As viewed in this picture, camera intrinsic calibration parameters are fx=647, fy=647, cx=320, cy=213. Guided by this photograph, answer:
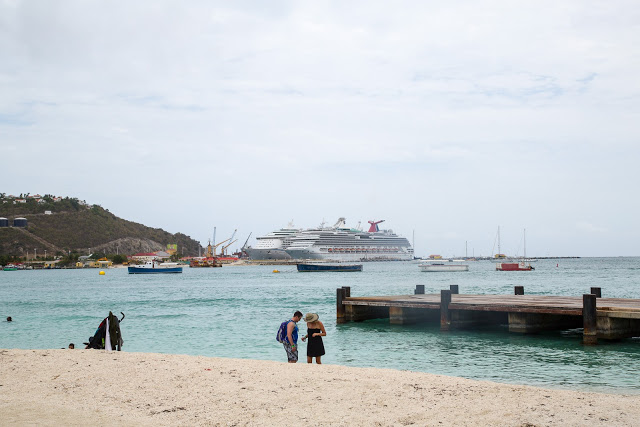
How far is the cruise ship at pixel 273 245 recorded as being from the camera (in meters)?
154

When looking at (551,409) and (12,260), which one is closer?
(551,409)

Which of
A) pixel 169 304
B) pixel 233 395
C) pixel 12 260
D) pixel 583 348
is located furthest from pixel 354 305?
pixel 12 260

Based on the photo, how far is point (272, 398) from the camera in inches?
371

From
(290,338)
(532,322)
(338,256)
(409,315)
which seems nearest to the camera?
(290,338)

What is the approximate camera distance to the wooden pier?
706 inches

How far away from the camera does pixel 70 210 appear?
19812 cm

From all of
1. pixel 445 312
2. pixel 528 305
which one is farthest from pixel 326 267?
pixel 528 305

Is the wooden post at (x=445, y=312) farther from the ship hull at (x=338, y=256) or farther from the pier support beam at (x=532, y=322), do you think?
the ship hull at (x=338, y=256)

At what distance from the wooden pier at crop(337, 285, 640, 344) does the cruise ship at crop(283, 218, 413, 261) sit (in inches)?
4724

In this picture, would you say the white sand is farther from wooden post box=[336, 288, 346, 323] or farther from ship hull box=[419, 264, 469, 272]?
ship hull box=[419, 264, 469, 272]

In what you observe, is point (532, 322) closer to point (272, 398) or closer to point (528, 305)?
point (528, 305)

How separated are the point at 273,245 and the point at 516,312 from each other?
137 metres

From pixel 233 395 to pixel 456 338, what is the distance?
40.5 feet

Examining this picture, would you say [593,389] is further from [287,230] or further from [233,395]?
[287,230]
